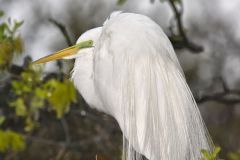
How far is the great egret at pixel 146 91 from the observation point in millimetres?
1697

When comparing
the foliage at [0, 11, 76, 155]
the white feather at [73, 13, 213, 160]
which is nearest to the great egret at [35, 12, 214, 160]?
the white feather at [73, 13, 213, 160]

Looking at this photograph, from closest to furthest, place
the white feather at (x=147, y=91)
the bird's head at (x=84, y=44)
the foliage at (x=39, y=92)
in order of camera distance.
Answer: the foliage at (x=39, y=92), the white feather at (x=147, y=91), the bird's head at (x=84, y=44)

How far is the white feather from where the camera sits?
170 centimetres

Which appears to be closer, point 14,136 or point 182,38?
point 14,136

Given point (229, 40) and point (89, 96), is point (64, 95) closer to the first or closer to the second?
point (89, 96)

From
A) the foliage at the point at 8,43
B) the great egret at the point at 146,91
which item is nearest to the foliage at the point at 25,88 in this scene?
the foliage at the point at 8,43

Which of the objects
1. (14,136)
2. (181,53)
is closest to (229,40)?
(181,53)

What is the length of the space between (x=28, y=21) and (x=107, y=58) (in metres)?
2.64

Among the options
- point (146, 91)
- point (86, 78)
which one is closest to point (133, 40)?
point (146, 91)

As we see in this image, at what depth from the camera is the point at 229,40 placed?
4.24m

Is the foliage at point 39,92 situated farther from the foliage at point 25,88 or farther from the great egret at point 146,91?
the great egret at point 146,91

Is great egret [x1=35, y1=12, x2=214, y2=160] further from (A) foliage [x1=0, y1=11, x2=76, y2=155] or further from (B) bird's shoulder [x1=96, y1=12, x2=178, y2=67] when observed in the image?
(A) foliage [x1=0, y1=11, x2=76, y2=155]

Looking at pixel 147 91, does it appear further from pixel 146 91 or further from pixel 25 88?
pixel 25 88

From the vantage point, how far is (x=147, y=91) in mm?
1714
